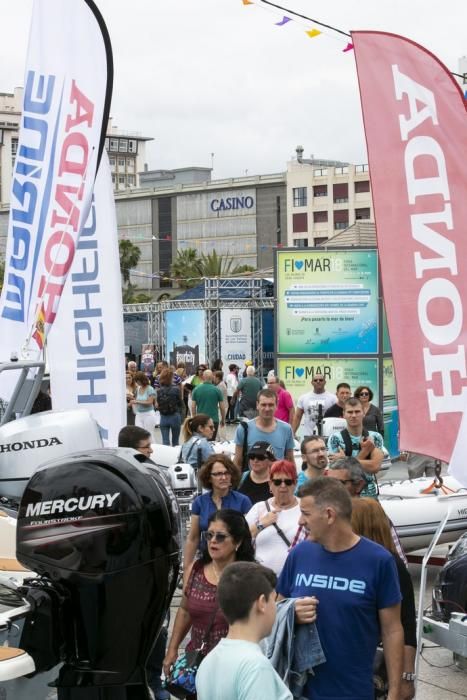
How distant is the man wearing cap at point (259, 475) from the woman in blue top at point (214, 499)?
93 centimetres

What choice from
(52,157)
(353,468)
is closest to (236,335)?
(52,157)

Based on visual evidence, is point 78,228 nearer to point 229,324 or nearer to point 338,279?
point 338,279

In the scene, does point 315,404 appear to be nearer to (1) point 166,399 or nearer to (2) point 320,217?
(1) point 166,399

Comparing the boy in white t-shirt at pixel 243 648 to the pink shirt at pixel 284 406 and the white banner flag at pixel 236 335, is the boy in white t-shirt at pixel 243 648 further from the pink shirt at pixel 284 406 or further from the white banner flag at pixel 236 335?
the white banner flag at pixel 236 335

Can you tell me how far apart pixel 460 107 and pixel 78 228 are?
138 inches

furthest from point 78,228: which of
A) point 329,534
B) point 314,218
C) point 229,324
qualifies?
point 314,218

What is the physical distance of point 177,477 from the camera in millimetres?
10375

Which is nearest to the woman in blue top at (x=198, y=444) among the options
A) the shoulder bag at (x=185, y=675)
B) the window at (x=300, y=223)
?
the shoulder bag at (x=185, y=675)

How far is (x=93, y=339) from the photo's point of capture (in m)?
9.43

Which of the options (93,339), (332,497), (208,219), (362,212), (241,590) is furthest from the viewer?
(208,219)

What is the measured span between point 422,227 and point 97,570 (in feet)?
8.68

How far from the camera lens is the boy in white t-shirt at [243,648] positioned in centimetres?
382

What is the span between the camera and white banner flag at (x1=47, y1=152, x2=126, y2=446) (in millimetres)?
9328

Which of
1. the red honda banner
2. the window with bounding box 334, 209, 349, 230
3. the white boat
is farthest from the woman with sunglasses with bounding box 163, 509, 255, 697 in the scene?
the window with bounding box 334, 209, 349, 230
